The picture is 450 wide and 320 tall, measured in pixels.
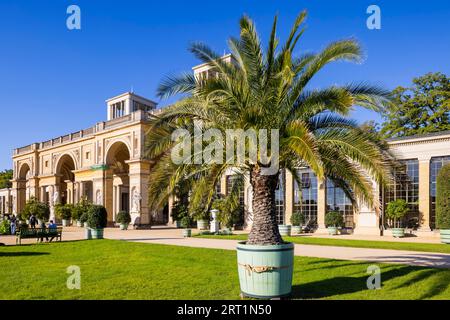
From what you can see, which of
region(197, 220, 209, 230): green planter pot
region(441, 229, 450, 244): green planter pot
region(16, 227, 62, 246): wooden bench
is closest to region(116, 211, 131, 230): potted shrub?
region(197, 220, 209, 230): green planter pot

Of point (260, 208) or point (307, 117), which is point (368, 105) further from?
point (260, 208)

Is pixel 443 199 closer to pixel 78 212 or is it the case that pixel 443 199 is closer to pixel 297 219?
pixel 297 219

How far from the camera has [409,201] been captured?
1041 inches

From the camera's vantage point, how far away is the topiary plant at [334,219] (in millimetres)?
27516

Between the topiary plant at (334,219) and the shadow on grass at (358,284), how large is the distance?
56.1 ft

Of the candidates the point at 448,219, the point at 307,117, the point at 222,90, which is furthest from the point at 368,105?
the point at 448,219

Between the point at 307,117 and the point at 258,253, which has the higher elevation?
the point at 307,117

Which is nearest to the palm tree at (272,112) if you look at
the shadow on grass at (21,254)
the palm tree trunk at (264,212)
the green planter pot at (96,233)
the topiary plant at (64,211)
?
the palm tree trunk at (264,212)

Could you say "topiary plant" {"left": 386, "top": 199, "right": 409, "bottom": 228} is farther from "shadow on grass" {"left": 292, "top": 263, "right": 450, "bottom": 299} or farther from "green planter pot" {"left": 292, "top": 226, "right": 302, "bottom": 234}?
"shadow on grass" {"left": 292, "top": 263, "right": 450, "bottom": 299}

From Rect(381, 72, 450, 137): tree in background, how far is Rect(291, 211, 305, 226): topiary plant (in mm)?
16366

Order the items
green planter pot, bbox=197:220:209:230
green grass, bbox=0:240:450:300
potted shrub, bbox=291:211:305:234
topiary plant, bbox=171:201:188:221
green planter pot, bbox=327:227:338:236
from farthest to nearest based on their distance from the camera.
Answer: topiary plant, bbox=171:201:188:221 < green planter pot, bbox=197:220:209:230 < potted shrub, bbox=291:211:305:234 < green planter pot, bbox=327:227:338:236 < green grass, bbox=0:240:450:300

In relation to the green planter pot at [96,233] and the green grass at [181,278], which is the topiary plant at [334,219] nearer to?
the green grass at [181,278]

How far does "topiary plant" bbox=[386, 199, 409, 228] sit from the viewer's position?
2545 centimetres

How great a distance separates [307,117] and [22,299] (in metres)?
6.94
